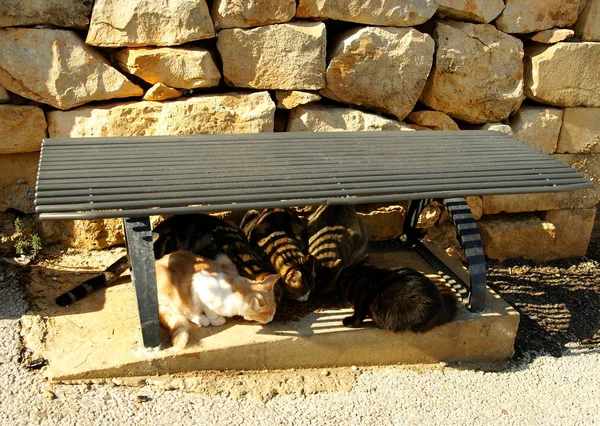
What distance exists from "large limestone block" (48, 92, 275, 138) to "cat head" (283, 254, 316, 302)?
3.51 ft

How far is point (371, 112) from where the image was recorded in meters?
4.47

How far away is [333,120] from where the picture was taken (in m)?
4.34

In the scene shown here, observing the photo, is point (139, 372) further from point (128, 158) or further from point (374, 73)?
point (374, 73)

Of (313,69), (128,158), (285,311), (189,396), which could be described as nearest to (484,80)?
(313,69)

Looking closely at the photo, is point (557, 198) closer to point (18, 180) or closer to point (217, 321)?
point (217, 321)

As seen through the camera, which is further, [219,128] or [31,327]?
[219,128]

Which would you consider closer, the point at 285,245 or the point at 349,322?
the point at 349,322

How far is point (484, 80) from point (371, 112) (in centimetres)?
92

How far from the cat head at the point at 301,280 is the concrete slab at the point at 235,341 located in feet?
0.36

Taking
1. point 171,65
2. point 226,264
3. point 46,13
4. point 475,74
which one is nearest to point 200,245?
point 226,264

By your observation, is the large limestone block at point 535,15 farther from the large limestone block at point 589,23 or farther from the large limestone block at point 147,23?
the large limestone block at point 147,23

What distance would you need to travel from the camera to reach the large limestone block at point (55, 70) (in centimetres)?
381

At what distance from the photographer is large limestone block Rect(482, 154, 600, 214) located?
492 centimetres

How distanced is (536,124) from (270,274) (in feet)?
8.63
